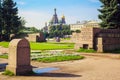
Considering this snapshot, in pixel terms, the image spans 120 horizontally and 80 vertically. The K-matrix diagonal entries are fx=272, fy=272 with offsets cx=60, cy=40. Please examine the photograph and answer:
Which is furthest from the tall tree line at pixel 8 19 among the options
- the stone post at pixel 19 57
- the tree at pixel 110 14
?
the stone post at pixel 19 57

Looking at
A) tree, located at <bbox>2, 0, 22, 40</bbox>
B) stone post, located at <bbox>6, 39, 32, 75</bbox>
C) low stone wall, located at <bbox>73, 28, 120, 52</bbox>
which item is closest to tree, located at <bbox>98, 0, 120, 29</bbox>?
low stone wall, located at <bbox>73, 28, 120, 52</bbox>

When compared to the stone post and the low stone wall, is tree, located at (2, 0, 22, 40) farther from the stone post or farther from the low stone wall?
the stone post

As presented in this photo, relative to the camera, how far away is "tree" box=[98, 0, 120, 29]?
3362 centimetres

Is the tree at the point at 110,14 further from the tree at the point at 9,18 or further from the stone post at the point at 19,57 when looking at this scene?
the tree at the point at 9,18

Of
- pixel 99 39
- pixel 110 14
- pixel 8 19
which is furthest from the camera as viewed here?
pixel 8 19

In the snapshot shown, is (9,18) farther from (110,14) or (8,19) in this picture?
(110,14)

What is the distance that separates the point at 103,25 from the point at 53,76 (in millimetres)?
23071

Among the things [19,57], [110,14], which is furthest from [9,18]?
[19,57]

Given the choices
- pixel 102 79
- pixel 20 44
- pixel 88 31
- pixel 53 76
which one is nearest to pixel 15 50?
pixel 20 44

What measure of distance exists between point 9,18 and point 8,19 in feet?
1.02

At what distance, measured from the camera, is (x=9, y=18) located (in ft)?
195

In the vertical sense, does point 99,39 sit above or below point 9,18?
below

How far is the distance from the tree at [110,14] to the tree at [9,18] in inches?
1124

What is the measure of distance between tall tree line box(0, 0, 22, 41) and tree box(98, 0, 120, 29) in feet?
93.9
